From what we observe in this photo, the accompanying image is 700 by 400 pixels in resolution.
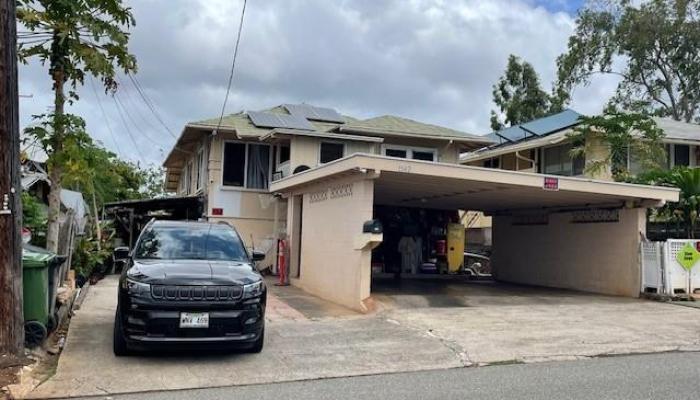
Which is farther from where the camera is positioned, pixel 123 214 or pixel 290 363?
pixel 123 214

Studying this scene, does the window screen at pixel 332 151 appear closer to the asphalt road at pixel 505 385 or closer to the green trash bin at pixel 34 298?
the green trash bin at pixel 34 298

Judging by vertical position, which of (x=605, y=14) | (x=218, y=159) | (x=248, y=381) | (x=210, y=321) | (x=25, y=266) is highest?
(x=605, y=14)

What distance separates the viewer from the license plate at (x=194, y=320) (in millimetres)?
7562

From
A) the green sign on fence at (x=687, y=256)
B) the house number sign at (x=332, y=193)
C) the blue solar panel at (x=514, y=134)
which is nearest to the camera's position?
the house number sign at (x=332, y=193)

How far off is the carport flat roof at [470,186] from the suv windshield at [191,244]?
10.3 ft

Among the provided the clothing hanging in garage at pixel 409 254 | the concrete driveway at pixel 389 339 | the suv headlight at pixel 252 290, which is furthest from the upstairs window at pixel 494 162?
the suv headlight at pixel 252 290

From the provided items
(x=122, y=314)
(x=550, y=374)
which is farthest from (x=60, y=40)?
(x=550, y=374)

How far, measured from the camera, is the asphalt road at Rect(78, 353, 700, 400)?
660 centimetres

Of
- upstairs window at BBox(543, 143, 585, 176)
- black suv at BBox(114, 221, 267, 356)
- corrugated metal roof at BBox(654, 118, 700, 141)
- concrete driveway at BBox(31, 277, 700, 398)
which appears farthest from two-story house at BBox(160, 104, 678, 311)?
corrugated metal roof at BBox(654, 118, 700, 141)

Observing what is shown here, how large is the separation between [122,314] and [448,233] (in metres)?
15.7

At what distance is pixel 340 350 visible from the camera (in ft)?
28.9

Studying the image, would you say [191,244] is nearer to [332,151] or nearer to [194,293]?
[194,293]

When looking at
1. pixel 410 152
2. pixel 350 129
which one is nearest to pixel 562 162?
pixel 410 152

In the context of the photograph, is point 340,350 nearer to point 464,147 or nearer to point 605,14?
point 464,147
